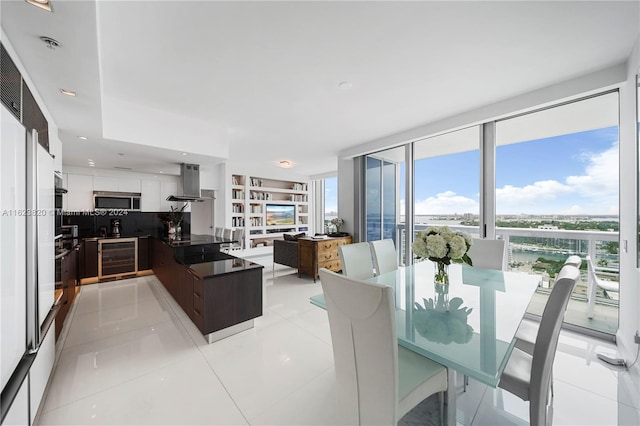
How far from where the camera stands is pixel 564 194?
9.35 ft

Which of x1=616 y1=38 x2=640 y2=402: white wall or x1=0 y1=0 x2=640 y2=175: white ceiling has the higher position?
x1=0 y1=0 x2=640 y2=175: white ceiling

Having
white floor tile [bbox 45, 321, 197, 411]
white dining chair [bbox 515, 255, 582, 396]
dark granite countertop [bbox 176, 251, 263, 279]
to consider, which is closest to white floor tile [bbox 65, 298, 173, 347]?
white floor tile [bbox 45, 321, 197, 411]

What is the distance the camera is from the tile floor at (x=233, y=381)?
5.27 feet

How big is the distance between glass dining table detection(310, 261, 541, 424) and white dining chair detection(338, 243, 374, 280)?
0.30 m

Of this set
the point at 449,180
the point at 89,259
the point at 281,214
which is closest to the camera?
the point at 449,180

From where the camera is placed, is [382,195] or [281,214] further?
[281,214]

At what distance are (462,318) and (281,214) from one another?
6.60m

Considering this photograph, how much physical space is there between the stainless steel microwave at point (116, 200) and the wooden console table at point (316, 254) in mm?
3766

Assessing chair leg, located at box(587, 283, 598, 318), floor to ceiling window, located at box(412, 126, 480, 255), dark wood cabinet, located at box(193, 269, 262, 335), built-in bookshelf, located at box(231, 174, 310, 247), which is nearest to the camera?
dark wood cabinet, located at box(193, 269, 262, 335)

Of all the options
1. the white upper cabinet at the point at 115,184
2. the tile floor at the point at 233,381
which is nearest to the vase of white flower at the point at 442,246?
the tile floor at the point at 233,381

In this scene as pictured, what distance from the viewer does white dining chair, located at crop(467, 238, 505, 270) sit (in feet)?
8.73

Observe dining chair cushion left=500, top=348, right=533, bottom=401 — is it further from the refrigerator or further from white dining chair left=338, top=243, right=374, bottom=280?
the refrigerator

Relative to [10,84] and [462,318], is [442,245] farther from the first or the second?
[10,84]

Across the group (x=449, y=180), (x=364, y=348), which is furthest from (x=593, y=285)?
(x=364, y=348)
